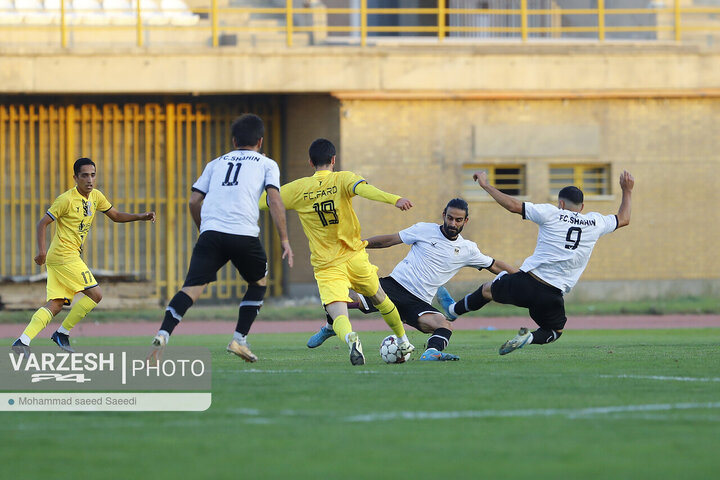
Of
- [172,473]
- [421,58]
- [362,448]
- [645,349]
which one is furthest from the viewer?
[421,58]

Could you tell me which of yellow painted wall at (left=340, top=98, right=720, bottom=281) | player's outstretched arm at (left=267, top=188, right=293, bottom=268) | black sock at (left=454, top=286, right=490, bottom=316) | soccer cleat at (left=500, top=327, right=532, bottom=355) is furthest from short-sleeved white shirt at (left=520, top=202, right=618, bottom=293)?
yellow painted wall at (left=340, top=98, right=720, bottom=281)

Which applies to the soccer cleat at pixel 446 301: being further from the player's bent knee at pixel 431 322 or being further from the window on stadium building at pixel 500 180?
the window on stadium building at pixel 500 180

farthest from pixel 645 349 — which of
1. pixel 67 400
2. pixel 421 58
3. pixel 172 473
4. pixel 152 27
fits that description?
pixel 152 27

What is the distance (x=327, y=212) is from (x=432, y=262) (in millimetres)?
1981

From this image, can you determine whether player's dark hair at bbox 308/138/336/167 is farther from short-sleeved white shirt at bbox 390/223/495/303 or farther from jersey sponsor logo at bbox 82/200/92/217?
Result: jersey sponsor logo at bbox 82/200/92/217

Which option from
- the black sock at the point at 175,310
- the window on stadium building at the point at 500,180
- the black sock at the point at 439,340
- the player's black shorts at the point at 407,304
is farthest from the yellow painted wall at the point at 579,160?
the black sock at the point at 175,310

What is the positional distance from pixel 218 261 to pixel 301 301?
1473cm

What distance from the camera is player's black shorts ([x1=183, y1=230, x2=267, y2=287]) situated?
9.18m

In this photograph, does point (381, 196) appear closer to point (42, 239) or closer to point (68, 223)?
point (68, 223)

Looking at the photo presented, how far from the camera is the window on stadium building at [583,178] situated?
78.3 feet

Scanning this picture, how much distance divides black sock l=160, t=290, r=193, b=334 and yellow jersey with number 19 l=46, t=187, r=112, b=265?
254 centimetres

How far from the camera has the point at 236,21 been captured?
25234 millimetres

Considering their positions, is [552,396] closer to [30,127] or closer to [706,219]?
[706,219]

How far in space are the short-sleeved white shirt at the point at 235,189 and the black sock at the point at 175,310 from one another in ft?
1.95
